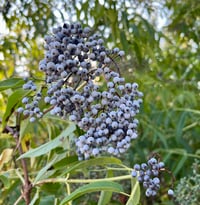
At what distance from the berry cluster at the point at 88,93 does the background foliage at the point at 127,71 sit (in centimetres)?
10

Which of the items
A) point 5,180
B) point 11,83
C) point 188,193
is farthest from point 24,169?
point 188,193

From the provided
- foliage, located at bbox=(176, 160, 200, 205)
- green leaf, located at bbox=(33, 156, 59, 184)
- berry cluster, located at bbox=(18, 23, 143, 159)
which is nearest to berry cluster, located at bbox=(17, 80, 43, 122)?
berry cluster, located at bbox=(18, 23, 143, 159)

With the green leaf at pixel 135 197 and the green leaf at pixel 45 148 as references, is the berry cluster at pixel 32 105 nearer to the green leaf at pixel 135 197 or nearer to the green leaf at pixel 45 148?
the green leaf at pixel 45 148

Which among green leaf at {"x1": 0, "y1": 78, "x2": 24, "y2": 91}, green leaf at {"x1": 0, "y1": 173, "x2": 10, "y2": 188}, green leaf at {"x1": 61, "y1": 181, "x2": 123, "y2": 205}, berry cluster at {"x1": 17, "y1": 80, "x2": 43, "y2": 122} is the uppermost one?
green leaf at {"x1": 0, "y1": 78, "x2": 24, "y2": 91}

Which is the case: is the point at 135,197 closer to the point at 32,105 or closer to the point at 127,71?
the point at 32,105

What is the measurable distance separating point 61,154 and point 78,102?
188 millimetres

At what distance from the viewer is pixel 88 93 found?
2.10ft

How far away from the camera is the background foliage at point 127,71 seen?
907mm

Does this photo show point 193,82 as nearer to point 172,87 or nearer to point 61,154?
point 172,87

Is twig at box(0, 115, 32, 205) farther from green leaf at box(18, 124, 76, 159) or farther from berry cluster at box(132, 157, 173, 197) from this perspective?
berry cluster at box(132, 157, 173, 197)

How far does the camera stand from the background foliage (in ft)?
2.98

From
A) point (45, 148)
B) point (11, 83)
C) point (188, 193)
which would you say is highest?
point (11, 83)

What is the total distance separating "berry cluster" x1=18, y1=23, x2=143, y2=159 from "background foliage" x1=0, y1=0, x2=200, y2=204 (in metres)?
0.10

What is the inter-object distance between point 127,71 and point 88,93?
0.34 m
